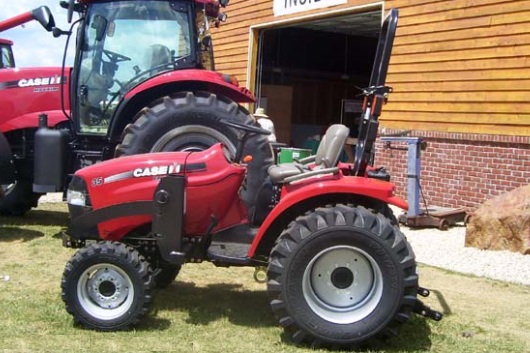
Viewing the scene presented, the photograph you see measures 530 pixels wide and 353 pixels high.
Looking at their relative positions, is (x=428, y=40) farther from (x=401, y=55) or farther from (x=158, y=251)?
(x=158, y=251)

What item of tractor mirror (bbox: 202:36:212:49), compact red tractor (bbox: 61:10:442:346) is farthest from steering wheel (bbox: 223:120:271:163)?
tractor mirror (bbox: 202:36:212:49)

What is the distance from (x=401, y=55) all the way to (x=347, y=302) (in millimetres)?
6885

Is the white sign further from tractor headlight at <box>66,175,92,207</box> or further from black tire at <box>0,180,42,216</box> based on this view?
tractor headlight at <box>66,175,92,207</box>

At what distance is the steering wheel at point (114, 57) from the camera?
22.8 ft

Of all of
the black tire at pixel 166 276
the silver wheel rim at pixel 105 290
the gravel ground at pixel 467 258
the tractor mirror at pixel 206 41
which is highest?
the tractor mirror at pixel 206 41

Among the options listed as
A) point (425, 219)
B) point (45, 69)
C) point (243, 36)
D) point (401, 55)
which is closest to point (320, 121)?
point (243, 36)

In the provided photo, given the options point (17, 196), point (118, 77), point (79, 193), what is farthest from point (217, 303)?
point (17, 196)

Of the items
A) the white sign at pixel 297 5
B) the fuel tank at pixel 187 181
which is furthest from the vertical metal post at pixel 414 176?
the fuel tank at pixel 187 181

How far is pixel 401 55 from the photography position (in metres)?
10.1

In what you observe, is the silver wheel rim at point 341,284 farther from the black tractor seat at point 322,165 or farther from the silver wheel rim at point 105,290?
the silver wheel rim at point 105,290

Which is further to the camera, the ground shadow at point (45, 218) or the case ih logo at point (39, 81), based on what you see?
the ground shadow at point (45, 218)

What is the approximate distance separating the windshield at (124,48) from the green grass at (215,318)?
5.94 ft

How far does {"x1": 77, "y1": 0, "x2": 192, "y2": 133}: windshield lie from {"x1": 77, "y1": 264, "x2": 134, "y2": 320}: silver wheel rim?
320cm

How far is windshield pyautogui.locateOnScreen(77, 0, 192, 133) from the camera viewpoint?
6918 mm
